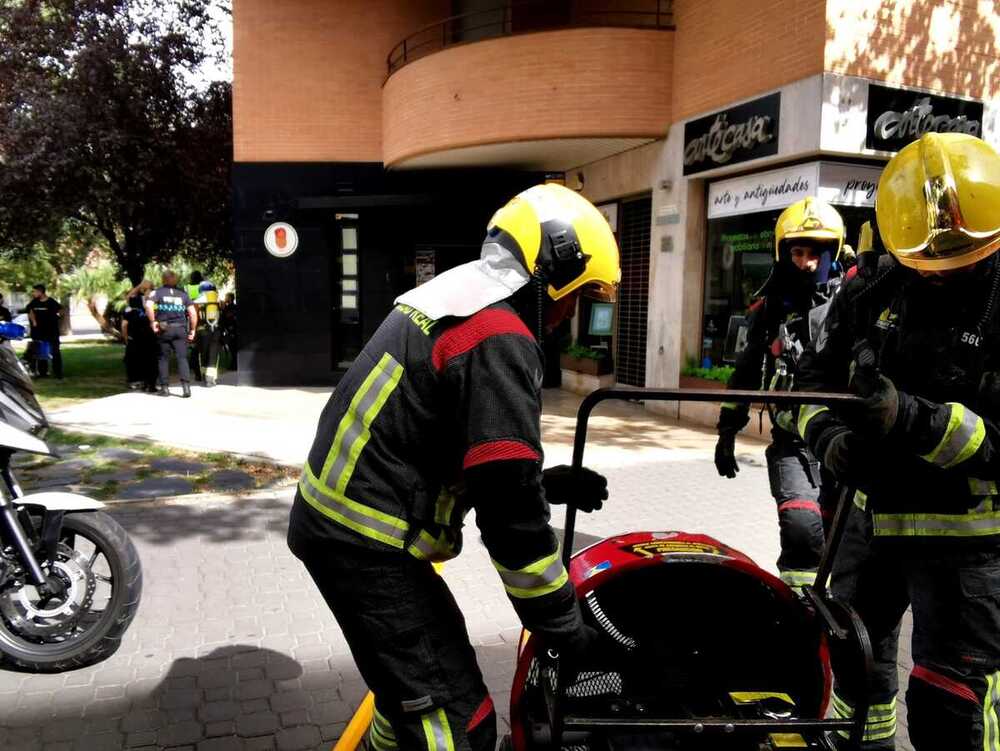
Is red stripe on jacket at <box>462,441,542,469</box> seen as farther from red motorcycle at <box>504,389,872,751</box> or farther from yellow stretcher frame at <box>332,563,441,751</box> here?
yellow stretcher frame at <box>332,563,441,751</box>

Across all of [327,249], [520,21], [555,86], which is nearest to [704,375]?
[555,86]

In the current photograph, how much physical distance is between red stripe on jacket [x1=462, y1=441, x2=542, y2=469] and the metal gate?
36.0 feet

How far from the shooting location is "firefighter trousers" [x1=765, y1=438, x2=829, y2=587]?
3605 millimetres

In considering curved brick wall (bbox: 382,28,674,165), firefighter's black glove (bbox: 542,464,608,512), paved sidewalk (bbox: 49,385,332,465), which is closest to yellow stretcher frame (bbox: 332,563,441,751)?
firefighter's black glove (bbox: 542,464,608,512)

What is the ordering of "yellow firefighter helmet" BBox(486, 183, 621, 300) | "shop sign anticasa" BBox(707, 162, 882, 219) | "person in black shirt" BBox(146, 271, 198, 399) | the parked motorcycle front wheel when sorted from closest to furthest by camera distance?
1. "yellow firefighter helmet" BBox(486, 183, 621, 300)
2. the parked motorcycle front wheel
3. "shop sign anticasa" BBox(707, 162, 882, 219)
4. "person in black shirt" BBox(146, 271, 198, 399)

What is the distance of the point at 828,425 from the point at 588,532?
11.0 feet

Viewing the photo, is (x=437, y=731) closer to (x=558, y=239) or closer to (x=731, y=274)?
(x=558, y=239)

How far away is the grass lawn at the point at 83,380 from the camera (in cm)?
1290

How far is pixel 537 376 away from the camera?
1930 millimetres

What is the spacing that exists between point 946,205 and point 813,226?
1992 mm

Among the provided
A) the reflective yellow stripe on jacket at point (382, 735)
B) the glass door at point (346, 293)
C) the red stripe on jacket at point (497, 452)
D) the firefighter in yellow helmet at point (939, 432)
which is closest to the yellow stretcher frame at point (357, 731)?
the reflective yellow stripe on jacket at point (382, 735)

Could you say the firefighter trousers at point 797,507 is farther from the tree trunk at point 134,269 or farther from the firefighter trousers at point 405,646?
the tree trunk at point 134,269

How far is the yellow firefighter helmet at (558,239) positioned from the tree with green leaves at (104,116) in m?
16.7

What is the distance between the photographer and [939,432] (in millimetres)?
2041
